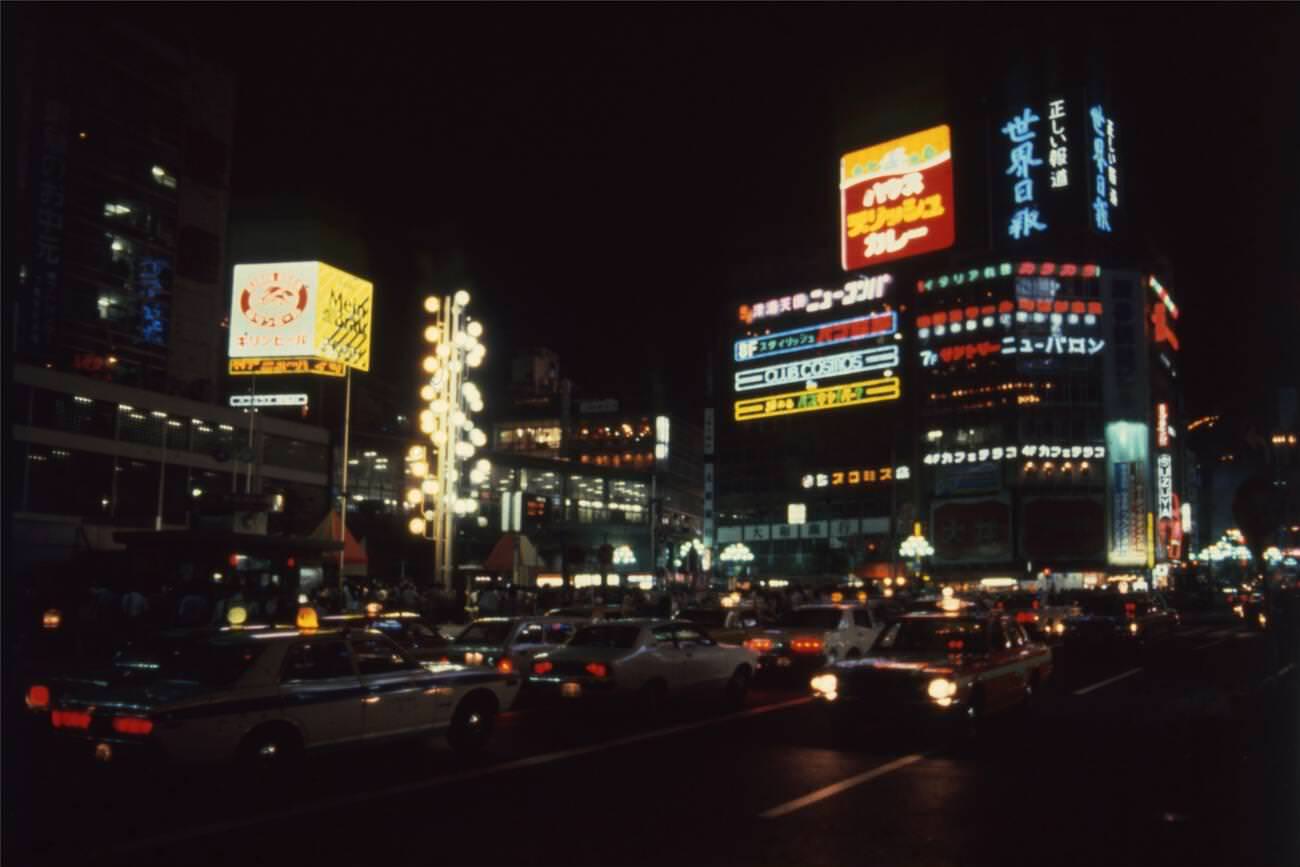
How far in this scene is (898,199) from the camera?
8106 centimetres

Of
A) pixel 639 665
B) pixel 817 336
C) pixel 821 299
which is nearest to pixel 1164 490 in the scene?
pixel 817 336

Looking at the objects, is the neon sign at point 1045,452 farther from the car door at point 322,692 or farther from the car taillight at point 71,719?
A: the car taillight at point 71,719

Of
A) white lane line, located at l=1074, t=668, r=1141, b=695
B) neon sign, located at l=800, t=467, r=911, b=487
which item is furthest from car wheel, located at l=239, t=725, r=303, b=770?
neon sign, located at l=800, t=467, r=911, b=487

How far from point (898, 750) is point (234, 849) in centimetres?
751

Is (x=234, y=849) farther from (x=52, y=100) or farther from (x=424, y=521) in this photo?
(x=52, y=100)

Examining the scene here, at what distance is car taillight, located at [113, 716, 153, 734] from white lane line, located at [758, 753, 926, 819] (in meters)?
5.07

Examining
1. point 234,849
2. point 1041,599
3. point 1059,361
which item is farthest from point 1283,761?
point 1059,361

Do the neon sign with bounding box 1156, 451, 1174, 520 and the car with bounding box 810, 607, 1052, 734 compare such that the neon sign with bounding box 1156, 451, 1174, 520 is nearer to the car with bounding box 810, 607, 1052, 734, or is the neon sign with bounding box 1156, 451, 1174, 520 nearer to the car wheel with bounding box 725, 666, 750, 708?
the car wheel with bounding box 725, 666, 750, 708

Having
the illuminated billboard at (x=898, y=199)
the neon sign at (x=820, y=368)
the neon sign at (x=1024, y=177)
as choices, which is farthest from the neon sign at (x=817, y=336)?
the neon sign at (x=1024, y=177)

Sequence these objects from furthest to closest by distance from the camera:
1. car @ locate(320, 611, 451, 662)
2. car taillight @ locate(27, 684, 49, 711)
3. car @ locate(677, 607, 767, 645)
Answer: car @ locate(677, 607, 767, 645)
car @ locate(320, 611, 451, 662)
car taillight @ locate(27, 684, 49, 711)

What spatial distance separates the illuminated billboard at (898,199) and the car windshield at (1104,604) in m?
53.1

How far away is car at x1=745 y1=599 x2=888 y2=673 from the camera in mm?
19719

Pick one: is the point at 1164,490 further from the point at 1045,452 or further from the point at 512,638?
the point at 512,638

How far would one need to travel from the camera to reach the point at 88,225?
5284 centimetres
